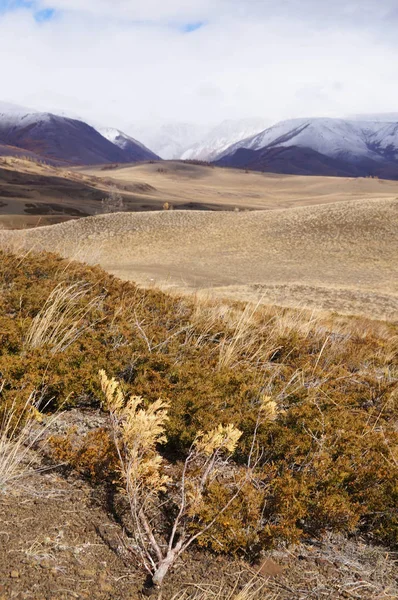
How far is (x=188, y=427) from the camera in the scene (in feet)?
11.8

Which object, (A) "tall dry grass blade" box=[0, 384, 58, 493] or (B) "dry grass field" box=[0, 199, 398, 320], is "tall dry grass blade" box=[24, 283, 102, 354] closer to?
(A) "tall dry grass blade" box=[0, 384, 58, 493]

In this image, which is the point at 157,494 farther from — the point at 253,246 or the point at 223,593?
the point at 253,246

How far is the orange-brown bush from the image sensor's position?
3.06 m

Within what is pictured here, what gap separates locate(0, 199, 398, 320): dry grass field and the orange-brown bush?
932cm

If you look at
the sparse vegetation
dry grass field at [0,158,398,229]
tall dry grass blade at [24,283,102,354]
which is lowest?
the sparse vegetation

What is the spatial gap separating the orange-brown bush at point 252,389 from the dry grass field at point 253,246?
9319mm

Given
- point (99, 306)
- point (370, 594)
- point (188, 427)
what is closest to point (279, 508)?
point (370, 594)

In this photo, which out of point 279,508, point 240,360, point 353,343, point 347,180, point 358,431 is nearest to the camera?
point 279,508

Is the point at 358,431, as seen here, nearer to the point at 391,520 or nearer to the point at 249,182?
the point at 391,520

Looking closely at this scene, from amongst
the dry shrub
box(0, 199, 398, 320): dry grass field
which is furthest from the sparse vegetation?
box(0, 199, 398, 320): dry grass field

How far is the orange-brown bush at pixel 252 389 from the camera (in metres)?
3.06

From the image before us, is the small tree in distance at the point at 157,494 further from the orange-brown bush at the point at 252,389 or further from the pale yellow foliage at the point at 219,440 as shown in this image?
the orange-brown bush at the point at 252,389

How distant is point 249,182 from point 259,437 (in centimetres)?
12219

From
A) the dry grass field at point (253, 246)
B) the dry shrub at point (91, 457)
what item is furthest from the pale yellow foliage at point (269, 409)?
the dry grass field at point (253, 246)
